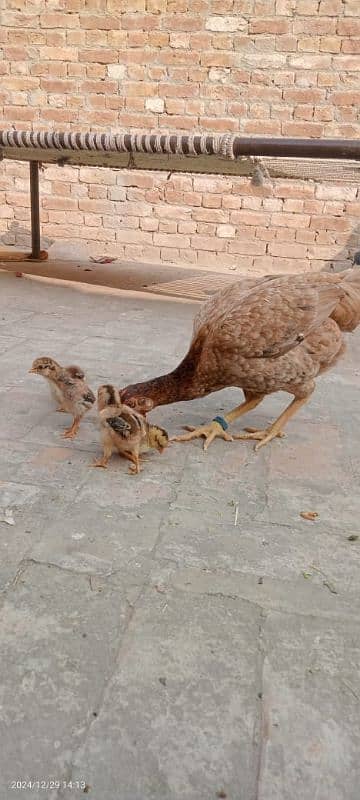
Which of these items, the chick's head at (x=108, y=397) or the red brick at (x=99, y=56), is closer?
the chick's head at (x=108, y=397)

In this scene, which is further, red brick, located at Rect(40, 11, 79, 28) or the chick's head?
red brick, located at Rect(40, 11, 79, 28)

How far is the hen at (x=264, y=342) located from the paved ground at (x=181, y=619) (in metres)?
0.40

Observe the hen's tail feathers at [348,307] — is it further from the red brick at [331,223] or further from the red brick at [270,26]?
the red brick at [270,26]

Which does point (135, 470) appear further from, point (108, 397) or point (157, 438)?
point (108, 397)

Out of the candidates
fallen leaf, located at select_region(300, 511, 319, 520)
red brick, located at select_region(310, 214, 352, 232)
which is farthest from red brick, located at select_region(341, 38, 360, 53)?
fallen leaf, located at select_region(300, 511, 319, 520)

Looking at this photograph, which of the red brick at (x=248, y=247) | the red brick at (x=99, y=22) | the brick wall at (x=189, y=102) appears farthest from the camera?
the red brick at (x=248, y=247)

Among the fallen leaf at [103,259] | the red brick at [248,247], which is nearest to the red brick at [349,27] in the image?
the red brick at [248,247]

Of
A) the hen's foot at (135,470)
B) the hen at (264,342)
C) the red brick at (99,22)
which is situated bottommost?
the hen's foot at (135,470)

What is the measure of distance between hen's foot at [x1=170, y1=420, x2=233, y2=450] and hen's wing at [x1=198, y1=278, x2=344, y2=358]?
583mm

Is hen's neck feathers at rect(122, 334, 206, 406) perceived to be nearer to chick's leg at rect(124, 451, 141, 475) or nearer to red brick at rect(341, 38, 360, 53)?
chick's leg at rect(124, 451, 141, 475)

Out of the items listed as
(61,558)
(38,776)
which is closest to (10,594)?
(61,558)

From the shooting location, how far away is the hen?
348 centimetres

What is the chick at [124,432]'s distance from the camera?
328cm

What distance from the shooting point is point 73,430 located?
3828mm
